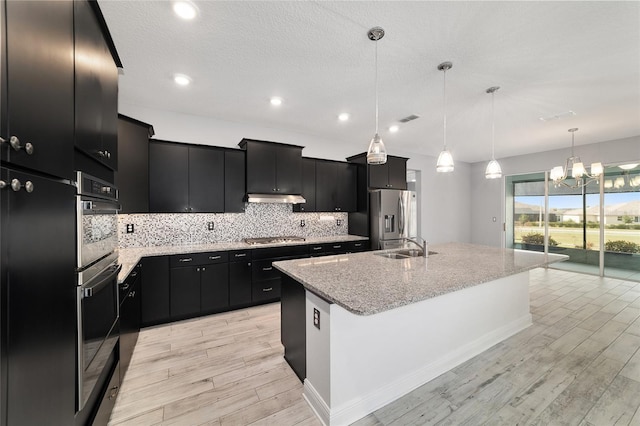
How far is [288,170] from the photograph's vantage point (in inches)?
161

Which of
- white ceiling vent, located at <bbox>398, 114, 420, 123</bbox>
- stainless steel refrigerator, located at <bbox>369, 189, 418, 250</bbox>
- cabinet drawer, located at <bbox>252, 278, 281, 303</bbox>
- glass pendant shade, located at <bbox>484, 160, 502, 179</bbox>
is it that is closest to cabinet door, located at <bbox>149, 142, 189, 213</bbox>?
cabinet drawer, located at <bbox>252, 278, 281, 303</bbox>

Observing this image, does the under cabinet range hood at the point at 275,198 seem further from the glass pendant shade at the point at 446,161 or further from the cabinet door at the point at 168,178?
the glass pendant shade at the point at 446,161

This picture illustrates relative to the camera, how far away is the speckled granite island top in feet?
4.77

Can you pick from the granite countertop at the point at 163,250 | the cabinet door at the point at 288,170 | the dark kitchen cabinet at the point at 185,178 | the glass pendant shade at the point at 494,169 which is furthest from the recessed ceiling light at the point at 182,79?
the glass pendant shade at the point at 494,169

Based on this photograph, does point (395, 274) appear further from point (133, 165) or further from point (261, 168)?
point (133, 165)

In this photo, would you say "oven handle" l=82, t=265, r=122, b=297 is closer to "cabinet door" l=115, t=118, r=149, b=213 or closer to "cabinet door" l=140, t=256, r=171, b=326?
"cabinet door" l=140, t=256, r=171, b=326

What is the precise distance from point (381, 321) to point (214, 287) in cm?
241

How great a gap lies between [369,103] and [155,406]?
3.78 meters

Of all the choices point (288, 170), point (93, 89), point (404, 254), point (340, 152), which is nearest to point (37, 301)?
point (93, 89)

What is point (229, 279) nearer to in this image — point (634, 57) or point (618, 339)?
point (618, 339)

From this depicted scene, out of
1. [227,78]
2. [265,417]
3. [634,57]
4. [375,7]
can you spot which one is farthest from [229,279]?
[634,57]

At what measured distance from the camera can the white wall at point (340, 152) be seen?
3.64 meters

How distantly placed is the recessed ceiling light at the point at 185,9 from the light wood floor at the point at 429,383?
9.41 feet

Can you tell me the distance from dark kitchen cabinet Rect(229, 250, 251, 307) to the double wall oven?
179 centimetres
